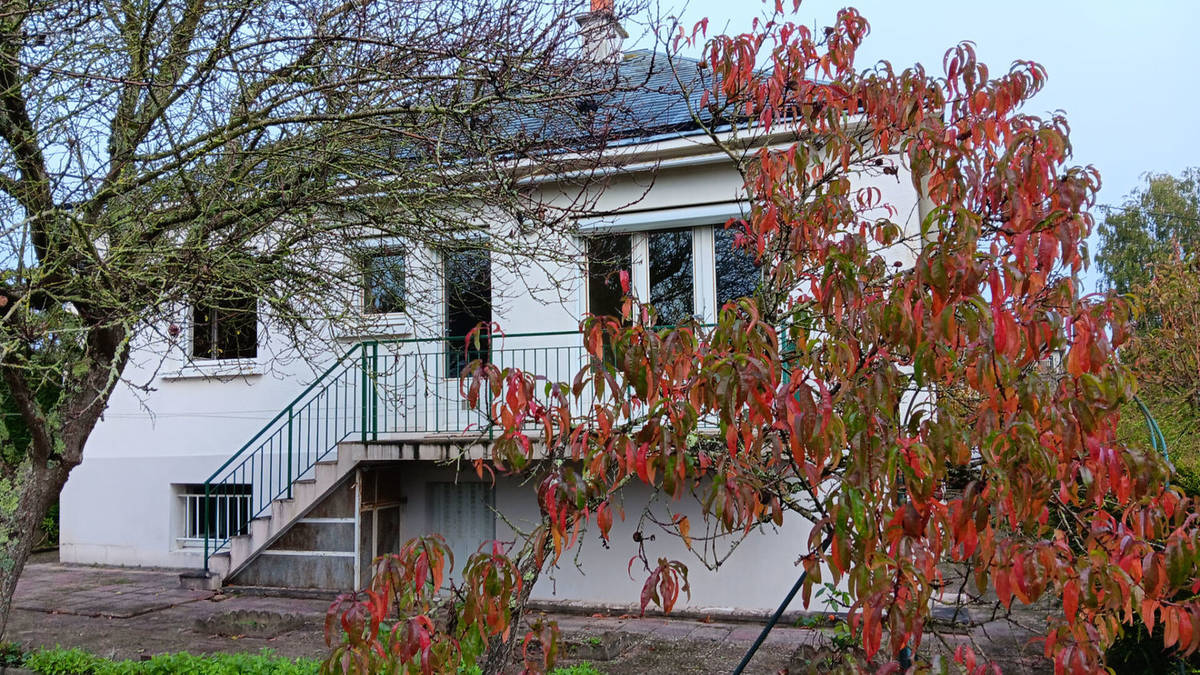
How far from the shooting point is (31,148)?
506cm

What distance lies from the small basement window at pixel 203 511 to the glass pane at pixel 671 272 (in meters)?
5.61

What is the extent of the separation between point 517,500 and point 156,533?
4.92 m

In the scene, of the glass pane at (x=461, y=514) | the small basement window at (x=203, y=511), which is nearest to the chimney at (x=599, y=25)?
the glass pane at (x=461, y=514)

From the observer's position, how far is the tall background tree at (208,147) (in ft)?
15.3

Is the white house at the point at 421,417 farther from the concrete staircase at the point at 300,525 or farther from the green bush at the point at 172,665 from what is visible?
the green bush at the point at 172,665

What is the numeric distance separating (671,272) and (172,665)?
5720mm

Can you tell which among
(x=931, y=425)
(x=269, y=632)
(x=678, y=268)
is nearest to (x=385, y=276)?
(x=678, y=268)

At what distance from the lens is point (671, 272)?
9039mm

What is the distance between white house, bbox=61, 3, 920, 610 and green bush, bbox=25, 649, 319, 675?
99.7 inches

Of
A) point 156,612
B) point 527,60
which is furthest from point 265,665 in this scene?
point 527,60

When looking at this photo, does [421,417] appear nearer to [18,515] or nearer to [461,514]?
[461,514]

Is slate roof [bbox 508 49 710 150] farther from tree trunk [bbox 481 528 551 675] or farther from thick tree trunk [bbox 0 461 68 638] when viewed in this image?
thick tree trunk [bbox 0 461 68 638]

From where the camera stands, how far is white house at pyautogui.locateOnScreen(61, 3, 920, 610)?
829 cm

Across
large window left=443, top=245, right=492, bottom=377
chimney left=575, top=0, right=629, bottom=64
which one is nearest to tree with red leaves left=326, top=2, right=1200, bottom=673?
chimney left=575, top=0, right=629, bottom=64
